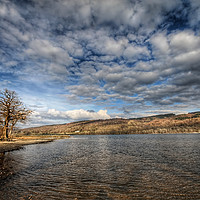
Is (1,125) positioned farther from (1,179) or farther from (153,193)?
(153,193)

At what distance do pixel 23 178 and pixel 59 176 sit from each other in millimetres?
4494

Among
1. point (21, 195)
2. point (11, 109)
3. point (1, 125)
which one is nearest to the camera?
point (21, 195)

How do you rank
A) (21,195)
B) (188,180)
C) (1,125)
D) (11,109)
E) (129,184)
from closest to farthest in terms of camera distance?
1. (21,195)
2. (129,184)
3. (188,180)
4. (1,125)
5. (11,109)

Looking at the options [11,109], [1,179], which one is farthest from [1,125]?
[1,179]

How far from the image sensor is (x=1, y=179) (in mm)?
16594

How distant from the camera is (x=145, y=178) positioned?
17703 mm

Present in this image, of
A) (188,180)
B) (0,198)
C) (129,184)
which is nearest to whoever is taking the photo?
(0,198)

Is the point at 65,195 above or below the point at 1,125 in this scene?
below

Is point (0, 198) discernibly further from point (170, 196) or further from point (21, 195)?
point (170, 196)

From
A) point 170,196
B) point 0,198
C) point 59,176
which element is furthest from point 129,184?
point 0,198

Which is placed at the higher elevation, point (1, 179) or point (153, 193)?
point (1, 179)

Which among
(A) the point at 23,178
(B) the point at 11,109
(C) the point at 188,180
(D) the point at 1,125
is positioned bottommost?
(C) the point at 188,180

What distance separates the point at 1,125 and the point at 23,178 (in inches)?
2073

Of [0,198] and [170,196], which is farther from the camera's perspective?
[170,196]
